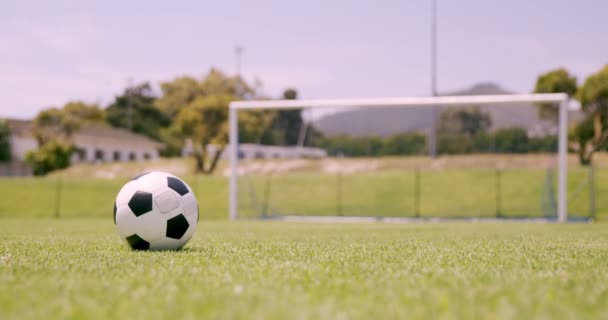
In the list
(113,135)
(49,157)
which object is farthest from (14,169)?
(113,135)

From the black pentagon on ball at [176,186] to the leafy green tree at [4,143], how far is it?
188 ft

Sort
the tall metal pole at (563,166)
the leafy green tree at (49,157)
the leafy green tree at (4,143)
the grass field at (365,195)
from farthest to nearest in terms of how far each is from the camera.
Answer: the leafy green tree at (4,143) → the leafy green tree at (49,157) → the grass field at (365,195) → the tall metal pole at (563,166)

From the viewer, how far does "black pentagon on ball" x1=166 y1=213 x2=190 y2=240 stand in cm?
629

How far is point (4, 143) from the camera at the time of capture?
57656mm

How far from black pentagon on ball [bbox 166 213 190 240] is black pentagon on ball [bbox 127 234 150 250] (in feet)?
0.88

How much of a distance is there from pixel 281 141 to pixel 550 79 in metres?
22.4

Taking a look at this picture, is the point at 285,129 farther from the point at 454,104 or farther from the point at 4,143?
the point at 4,143

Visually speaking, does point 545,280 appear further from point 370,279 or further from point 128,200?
point 128,200

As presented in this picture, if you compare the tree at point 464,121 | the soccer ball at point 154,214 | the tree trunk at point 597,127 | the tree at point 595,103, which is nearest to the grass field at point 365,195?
the tree trunk at point 597,127

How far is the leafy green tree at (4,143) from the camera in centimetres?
5741

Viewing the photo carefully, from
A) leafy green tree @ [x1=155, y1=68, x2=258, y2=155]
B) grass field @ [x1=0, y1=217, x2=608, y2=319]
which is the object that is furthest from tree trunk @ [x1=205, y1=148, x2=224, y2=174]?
grass field @ [x1=0, y1=217, x2=608, y2=319]

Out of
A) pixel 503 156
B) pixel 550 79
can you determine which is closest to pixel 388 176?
pixel 503 156

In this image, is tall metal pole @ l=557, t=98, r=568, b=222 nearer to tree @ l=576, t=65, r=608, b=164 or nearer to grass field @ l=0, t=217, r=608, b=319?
grass field @ l=0, t=217, r=608, b=319

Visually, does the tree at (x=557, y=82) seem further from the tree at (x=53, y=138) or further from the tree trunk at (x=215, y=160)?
the tree at (x=53, y=138)
